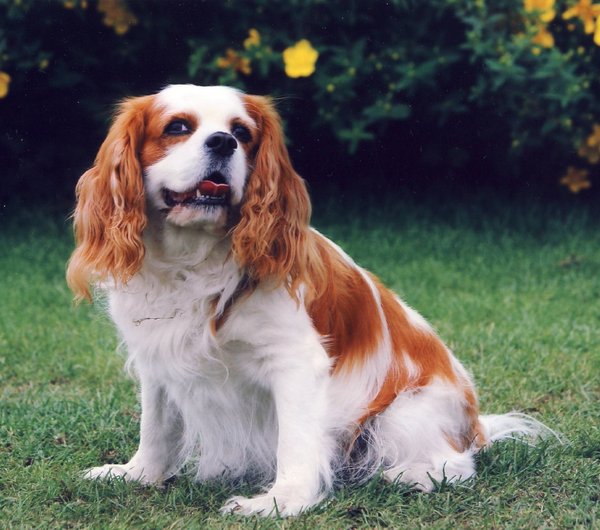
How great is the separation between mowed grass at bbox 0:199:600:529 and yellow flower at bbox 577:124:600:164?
53 centimetres

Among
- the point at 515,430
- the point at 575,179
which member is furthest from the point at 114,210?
the point at 575,179

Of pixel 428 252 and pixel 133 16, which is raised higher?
pixel 133 16

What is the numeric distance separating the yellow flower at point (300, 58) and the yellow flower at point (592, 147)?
1.92 metres

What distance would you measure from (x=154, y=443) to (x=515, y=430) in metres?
1.24

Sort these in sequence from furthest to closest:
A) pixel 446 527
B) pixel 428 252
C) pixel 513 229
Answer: pixel 513 229 < pixel 428 252 < pixel 446 527

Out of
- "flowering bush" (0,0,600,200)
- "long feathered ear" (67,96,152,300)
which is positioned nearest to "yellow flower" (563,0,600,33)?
"flowering bush" (0,0,600,200)

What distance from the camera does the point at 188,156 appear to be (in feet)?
→ 9.55

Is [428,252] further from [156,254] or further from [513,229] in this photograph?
[156,254]

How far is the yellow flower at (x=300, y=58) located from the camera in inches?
253

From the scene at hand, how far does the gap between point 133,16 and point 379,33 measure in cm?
165

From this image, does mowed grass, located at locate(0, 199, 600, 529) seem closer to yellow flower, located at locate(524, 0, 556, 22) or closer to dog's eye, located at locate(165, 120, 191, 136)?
dog's eye, located at locate(165, 120, 191, 136)

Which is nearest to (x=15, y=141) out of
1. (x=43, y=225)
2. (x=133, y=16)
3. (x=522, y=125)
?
(x=43, y=225)

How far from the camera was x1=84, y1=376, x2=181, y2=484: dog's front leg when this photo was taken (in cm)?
331

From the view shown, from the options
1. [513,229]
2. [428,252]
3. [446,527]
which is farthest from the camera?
[513,229]
